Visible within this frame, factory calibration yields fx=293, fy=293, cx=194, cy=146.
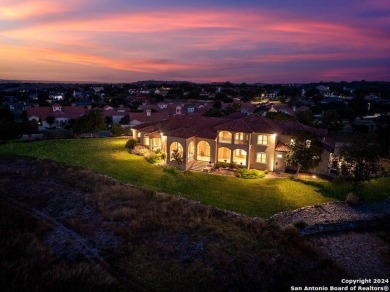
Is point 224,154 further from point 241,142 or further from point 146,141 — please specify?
point 146,141

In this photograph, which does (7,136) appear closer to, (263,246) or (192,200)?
(192,200)

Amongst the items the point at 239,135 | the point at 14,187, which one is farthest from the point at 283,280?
the point at 14,187

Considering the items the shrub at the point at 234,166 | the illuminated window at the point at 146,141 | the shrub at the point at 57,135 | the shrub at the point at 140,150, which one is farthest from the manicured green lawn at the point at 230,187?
the shrub at the point at 57,135

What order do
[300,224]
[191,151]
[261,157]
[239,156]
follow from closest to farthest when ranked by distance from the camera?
[300,224] < [261,157] < [239,156] < [191,151]

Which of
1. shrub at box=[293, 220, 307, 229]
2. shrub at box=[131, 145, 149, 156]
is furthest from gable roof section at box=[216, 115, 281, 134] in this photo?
shrub at box=[293, 220, 307, 229]

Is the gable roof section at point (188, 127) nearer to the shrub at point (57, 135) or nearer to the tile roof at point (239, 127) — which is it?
the tile roof at point (239, 127)

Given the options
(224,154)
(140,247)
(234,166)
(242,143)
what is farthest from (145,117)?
(140,247)
